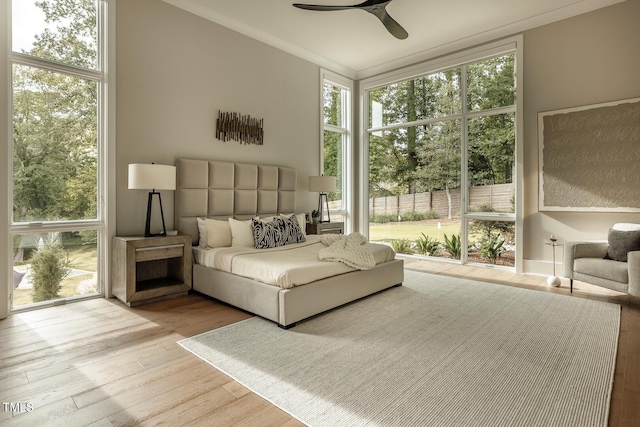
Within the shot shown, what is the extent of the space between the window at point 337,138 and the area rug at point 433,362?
3.22 metres

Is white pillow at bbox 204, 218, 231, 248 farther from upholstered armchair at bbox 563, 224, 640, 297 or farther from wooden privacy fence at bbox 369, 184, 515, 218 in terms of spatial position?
upholstered armchair at bbox 563, 224, 640, 297

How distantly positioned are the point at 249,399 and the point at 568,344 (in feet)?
7.37

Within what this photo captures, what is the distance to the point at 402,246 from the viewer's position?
20.1ft

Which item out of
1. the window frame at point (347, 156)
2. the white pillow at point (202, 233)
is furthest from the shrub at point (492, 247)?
the white pillow at point (202, 233)

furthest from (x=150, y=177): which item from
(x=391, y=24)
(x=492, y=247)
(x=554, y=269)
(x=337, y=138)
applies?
(x=554, y=269)

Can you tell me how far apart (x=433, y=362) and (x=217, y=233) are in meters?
2.61

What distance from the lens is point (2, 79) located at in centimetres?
291

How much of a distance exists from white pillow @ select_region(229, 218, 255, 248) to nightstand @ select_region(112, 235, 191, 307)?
1.65 ft

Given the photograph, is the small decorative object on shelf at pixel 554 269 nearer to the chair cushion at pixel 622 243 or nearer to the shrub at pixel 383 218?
the chair cushion at pixel 622 243

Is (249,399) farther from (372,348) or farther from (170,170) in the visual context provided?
(170,170)

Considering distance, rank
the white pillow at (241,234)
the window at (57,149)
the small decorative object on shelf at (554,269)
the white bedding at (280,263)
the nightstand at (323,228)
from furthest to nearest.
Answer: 1. the nightstand at (323,228)
2. the small decorative object on shelf at (554,269)
3. the white pillow at (241,234)
4. the window at (57,149)
5. the white bedding at (280,263)

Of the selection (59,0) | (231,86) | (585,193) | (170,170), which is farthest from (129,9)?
(585,193)

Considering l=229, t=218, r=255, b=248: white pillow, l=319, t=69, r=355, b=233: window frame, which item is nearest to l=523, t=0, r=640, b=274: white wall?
l=319, t=69, r=355, b=233: window frame

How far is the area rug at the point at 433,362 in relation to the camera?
1673mm
